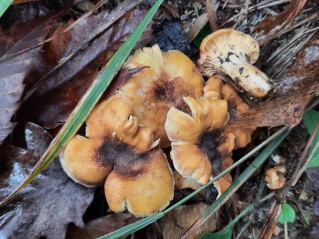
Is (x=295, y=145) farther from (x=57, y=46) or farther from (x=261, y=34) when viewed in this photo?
(x=57, y=46)

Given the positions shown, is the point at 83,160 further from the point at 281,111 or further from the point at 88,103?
the point at 281,111

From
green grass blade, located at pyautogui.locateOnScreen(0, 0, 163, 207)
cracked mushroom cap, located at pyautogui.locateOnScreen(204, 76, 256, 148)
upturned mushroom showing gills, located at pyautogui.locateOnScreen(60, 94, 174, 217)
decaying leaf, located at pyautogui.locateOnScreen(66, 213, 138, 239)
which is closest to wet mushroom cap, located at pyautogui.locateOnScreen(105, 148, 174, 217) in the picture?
upturned mushroom showing gills, located at pyautogui.locateOnScreen(60, 94, 174, 217)

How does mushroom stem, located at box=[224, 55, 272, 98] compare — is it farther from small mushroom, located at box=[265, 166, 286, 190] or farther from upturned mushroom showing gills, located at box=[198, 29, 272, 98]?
small mushroom, located at box=[265, 166, 286, 190]

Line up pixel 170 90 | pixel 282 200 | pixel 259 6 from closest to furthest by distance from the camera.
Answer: pixel 170 90, pixel 282 200, pixel 259 6

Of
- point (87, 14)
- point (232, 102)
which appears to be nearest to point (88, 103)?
point (87, 14)

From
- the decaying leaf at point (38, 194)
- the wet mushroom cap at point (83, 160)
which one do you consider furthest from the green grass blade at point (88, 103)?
the decaying leaf at point (38, 194)

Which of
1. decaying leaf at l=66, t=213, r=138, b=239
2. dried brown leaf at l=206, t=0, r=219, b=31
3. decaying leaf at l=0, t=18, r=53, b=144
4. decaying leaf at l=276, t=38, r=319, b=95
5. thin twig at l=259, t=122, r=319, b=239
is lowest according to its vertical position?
thin twig at l=259, t=122, r=319, b=239
